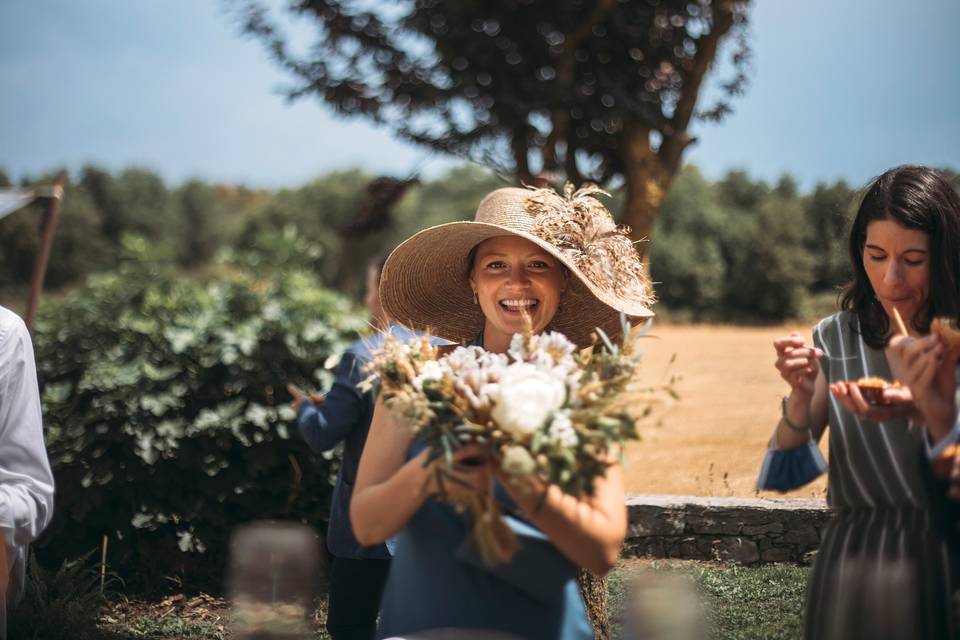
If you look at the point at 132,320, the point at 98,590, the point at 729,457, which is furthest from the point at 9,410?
the point at 729,457

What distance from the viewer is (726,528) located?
202 inches

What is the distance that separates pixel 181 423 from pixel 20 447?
3.34m

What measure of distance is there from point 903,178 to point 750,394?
4591 mm

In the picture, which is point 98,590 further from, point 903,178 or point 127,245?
point 903,178

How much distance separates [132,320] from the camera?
6.20 meters

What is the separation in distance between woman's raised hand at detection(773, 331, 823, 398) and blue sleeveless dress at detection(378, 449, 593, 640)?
2.82 ft

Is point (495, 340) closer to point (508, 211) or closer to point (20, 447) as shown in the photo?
point (508, 211)

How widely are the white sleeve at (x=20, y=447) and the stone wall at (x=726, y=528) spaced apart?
3.47 metres

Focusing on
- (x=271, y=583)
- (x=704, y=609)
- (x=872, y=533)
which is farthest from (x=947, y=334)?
(x=704, y=609)

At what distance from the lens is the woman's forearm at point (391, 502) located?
82.3 inches

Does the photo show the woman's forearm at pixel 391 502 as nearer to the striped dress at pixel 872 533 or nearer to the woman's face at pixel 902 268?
the striped dress at pixel 872 533

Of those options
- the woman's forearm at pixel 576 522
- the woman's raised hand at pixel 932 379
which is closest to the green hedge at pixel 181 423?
the woman's forearm at pixel 576 522

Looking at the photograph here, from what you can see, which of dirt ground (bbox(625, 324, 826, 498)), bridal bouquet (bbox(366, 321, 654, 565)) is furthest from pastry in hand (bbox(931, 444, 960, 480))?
dirt ground (bbox(625, 324, 826, 498))

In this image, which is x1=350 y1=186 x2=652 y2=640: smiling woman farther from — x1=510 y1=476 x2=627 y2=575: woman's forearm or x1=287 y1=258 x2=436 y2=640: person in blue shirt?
x1=287 y1=258 x2=436 y2=640: person in blue shirt
